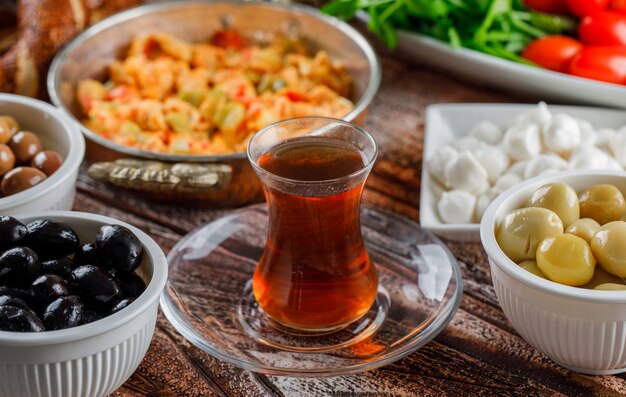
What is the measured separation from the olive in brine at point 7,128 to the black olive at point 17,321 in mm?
464

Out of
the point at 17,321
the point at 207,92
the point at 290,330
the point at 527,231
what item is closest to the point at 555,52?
the point at 207,92

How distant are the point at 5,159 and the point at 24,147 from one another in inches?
1.8

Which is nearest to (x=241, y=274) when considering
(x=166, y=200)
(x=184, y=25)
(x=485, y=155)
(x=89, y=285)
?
(x=166, y=200)

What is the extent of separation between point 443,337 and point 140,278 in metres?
0.45

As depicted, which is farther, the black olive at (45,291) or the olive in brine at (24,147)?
the olive in brine at (24,147)

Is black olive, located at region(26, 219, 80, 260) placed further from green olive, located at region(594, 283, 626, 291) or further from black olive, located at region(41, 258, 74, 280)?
green olive, located at region(594, 283, 626, 291)

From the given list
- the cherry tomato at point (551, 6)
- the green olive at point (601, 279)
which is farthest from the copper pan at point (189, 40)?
the green olive at point (601, 279)

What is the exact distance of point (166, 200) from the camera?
5.03 feet

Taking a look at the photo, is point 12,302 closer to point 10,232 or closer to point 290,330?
point 10,232

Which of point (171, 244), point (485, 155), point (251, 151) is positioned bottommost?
point (171, 244)

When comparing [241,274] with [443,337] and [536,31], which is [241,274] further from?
[536,31]

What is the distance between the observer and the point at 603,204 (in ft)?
3.81

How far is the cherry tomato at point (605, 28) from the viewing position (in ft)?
6.07

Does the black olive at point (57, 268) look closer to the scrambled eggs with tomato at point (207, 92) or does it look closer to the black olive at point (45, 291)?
the black olive at point (45, 291)
